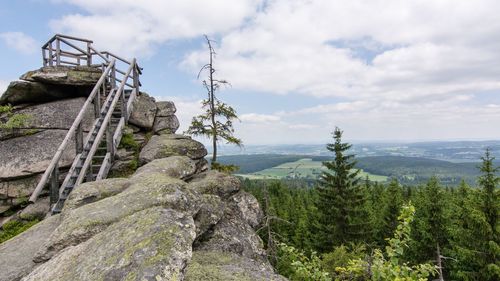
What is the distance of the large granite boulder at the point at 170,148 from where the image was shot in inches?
516

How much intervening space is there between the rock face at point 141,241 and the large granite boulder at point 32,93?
781 centimetres

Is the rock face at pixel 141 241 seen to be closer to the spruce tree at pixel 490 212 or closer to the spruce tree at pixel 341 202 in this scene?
the spruce tree at pixel 490 212

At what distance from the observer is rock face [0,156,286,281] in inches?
162

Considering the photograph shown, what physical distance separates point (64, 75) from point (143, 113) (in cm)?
377

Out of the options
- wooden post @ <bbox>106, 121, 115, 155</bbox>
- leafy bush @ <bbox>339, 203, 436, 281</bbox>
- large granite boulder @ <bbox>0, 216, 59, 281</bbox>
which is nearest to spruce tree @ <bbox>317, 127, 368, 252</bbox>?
wooden post @ <bbox>106, 121, 115, 155</bbox>

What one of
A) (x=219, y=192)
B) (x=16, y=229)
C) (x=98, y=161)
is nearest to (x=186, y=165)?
(x=219, y=192)

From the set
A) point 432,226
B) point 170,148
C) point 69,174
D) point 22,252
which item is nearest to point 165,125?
point 170,148

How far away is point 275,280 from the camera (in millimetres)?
5027

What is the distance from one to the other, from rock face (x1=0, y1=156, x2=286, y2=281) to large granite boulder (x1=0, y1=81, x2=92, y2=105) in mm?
7811

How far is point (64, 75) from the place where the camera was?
13.7m

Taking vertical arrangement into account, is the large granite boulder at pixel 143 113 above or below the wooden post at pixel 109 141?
above

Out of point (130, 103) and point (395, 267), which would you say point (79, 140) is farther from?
point (395, 267)

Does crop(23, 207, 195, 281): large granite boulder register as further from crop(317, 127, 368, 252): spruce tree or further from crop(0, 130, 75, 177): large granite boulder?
crop(317, 127, 368, 252): spruce tree

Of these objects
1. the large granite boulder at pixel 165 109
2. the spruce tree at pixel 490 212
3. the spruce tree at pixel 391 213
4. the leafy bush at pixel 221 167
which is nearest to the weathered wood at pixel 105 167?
the large granite boulder at pixel 165 109
